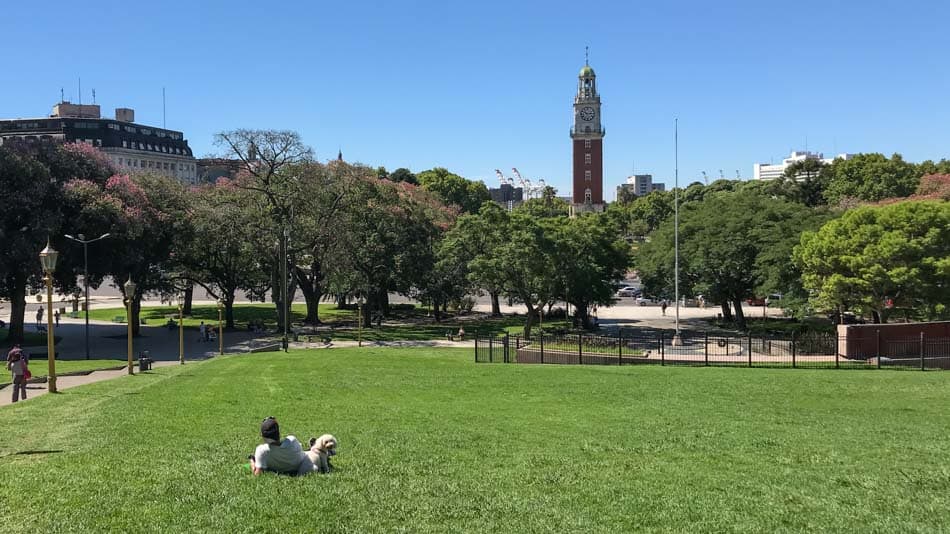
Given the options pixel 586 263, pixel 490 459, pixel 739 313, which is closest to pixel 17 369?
pixel 490 459

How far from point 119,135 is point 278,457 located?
130104 millimetres

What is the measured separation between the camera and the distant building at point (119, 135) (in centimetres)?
11425

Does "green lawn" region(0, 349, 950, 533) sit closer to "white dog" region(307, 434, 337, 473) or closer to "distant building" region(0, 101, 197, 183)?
"white dog" region(307, 434, 337, 473)

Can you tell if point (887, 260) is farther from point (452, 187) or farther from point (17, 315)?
point (452, 187)

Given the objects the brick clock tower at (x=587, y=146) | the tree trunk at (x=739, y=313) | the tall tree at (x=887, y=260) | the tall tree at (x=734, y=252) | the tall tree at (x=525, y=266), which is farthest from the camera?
the brick clock tower at (x=587, y=146)

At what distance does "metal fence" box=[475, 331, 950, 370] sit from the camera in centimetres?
2539

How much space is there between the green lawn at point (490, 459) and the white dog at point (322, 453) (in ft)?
0.86

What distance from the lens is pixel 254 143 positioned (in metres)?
40.0

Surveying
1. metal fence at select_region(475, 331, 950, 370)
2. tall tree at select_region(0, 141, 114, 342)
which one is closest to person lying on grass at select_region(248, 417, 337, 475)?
metal fence at select_region(475, 331, 950, 370)

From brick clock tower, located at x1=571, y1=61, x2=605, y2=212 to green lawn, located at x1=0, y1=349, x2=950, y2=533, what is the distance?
11566cm

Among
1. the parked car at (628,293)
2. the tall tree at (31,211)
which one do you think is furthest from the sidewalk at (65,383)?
the parked car at (628,293)

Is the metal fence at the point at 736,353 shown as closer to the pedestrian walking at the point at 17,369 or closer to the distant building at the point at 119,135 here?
the pedestrian walking at the point at 17,369

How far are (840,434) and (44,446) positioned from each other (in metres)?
12.8

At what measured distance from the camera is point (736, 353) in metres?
28.5
